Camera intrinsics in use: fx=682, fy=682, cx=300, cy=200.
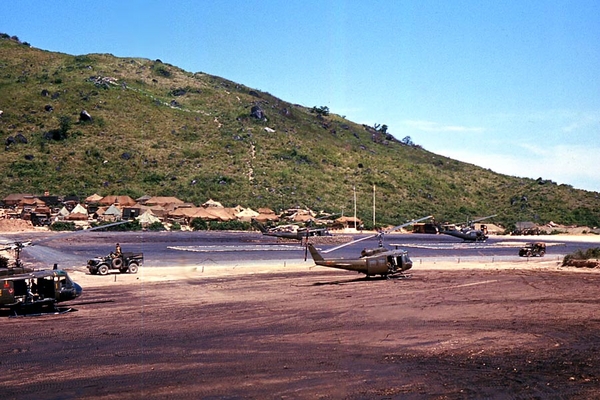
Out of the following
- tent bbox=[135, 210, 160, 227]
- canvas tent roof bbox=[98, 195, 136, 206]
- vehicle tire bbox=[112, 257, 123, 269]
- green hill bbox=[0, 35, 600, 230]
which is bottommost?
vehicle tire bbox=[112, 257, 123, 269]

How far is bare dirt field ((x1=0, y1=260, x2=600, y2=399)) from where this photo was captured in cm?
1451

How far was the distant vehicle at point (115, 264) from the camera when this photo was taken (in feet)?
119

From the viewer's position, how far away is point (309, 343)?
62.6 feet

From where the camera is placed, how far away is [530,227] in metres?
115

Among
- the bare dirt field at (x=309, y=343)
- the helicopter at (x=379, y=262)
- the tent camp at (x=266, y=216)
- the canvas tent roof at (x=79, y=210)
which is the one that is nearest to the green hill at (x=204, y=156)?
the tent camp at (x=266, y=216)

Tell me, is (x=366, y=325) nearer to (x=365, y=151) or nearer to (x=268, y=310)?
(x=268, y=310)

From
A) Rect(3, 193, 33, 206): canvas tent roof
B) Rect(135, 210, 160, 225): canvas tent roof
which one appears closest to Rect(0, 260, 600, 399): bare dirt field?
Rect(135, 210, 160, 225): canvas tent roof

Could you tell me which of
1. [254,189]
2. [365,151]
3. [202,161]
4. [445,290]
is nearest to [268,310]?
[445,290]

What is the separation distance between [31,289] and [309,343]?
10534 mm

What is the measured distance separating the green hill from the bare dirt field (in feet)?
239

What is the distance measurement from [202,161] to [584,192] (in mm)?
82046

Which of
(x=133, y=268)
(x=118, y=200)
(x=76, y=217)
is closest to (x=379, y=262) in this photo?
(x=133, y=268)

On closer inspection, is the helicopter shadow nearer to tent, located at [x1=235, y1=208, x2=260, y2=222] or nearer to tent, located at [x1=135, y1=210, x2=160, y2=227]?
tent, located at [x1=135, y1=210, x2=160, y2=227]

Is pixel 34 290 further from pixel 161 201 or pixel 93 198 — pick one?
pixel 161 201
